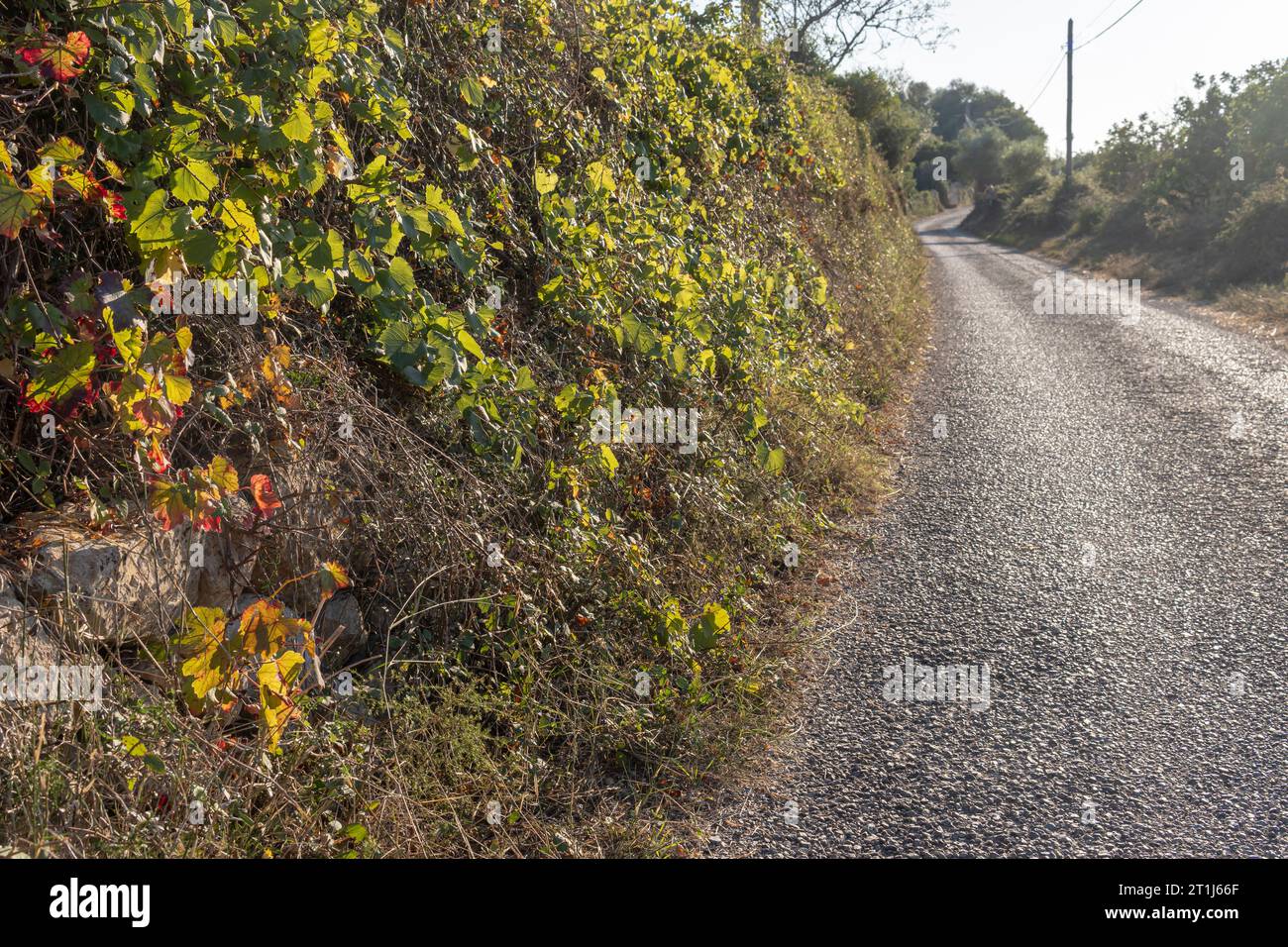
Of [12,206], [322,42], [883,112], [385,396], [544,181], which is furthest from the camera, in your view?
[883,112]

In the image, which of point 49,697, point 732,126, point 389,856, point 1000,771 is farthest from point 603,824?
point 732,126

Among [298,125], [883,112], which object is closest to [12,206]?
[298,125]

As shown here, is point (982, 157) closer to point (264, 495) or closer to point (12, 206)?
point (264, 495)

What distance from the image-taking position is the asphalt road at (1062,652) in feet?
8.96

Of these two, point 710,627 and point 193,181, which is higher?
point 193,181

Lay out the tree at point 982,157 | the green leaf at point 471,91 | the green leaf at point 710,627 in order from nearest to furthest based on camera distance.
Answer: the green leaf at point 710,627 < the green leaf at point 471,91 < the tree at point 982,157

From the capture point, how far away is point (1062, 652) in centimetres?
374

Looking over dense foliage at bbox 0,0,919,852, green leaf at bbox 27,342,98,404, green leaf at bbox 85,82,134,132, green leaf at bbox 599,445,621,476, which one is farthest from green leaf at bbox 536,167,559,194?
green leaf at bbox 27,342,98,404

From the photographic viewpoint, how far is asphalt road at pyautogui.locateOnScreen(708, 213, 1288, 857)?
273 centimetres

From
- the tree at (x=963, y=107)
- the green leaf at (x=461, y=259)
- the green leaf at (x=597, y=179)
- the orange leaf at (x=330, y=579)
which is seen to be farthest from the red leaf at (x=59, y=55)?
the tree at (x=963, y=107)

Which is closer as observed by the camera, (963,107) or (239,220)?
(239,220)

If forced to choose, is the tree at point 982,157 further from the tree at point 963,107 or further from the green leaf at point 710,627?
the green leaf at point 710,627

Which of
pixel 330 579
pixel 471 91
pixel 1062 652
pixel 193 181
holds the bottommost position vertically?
pixel 1062 652
